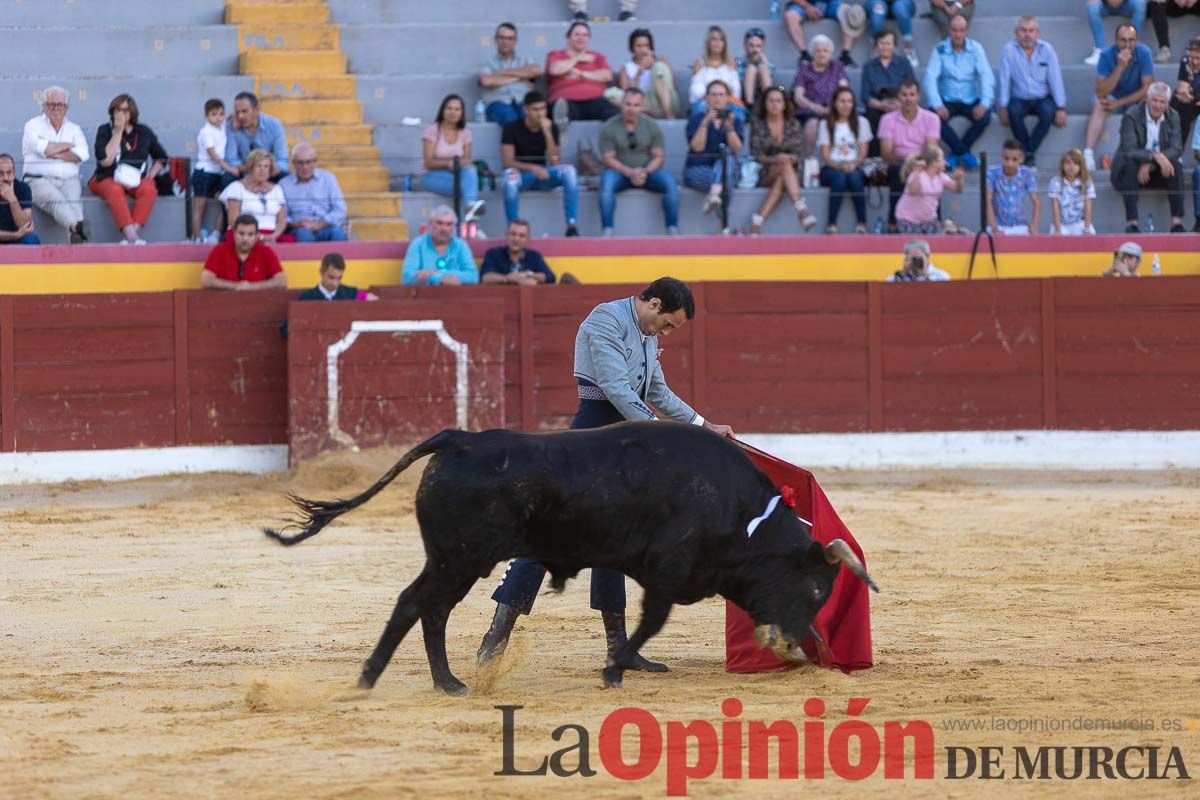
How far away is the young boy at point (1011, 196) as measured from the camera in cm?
1270

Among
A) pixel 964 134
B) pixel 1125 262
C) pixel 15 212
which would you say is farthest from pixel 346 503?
pixel 964 134

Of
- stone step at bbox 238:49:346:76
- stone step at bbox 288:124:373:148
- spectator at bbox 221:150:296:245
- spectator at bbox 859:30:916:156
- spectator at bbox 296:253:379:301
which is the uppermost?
stone step at bbox 238:49:346:76

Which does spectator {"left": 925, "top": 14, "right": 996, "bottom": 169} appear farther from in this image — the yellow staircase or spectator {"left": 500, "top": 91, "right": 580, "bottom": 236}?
the yellow staircase

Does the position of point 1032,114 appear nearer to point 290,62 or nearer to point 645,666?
point 290,62

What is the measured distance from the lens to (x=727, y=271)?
12.5 m

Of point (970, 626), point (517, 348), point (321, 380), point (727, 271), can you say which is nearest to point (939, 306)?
→ point (727, 271)

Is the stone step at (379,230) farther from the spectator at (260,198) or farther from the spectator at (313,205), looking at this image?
the spectator at (260,198)

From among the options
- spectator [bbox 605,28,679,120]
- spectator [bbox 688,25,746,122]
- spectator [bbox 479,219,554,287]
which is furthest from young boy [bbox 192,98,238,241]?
spectator [bbox 688,25,746,122]

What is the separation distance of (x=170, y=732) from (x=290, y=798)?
809 mm

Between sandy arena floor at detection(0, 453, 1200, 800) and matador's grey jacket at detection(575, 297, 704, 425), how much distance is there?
3.00 ft

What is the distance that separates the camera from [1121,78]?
13641 mm

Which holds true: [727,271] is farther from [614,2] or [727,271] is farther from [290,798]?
[290,798]

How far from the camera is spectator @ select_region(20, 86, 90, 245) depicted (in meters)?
11.8

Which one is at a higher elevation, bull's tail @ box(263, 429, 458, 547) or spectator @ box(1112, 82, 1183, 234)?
spectator @ box(1112, 82, 1183, 234)
